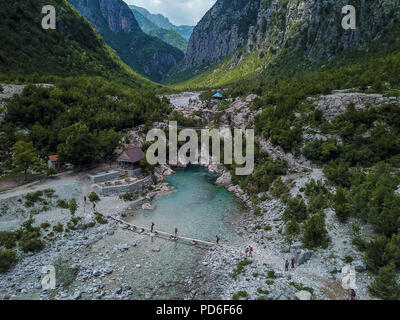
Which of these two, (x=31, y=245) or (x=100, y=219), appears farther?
(x=100, y=219)

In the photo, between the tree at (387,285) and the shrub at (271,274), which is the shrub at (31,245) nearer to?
the shrub at (271,274)

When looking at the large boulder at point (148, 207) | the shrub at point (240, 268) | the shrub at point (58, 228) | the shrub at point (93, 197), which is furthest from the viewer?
the large boulder at point (148, 207)

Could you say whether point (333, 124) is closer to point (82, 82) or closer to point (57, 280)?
point (57, 280)

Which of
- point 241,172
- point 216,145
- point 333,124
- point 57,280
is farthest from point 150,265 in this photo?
point 216,145

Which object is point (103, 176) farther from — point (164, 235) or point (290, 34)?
point (290, 34)

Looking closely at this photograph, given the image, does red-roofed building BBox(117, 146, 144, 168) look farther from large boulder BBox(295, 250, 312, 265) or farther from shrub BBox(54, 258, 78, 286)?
large boulder BBox(295, 250, 312, 265)

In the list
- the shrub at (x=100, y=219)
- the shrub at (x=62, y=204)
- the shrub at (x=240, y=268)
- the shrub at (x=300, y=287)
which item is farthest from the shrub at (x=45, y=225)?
the shrub at (x=300, y=287)

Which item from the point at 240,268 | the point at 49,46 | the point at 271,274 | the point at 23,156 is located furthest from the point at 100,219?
the point at 49,46
